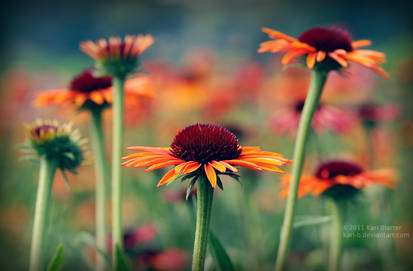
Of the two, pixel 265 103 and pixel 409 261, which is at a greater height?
pixel 265 103

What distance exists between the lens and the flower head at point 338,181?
772 millimetres

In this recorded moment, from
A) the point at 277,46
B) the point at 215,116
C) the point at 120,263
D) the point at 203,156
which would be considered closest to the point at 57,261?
the point at 120,263

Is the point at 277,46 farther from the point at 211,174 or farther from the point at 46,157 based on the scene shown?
the point at 46,157

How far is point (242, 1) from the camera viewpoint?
2.60 metres

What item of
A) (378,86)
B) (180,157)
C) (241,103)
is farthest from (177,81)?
(180,157)

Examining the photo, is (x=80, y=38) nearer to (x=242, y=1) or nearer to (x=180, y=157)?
(x=242, y=1)

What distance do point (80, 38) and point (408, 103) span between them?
2.21m

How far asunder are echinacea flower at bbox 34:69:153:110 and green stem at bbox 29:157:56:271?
20cm

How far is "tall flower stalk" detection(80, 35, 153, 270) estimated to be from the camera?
2.43 ft

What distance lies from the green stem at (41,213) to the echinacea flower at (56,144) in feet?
0.06

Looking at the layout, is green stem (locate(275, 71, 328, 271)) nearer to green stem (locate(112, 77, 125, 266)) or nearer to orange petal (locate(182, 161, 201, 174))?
A: orange petal (locate(182, 161, 201, 174))

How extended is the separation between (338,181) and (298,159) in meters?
0.19

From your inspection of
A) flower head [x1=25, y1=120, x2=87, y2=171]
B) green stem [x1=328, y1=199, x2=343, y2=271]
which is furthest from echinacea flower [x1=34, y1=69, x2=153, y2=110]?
green stem [x1=328, y1=199, x2=343, y2=271]

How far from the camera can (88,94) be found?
875 millimetres
